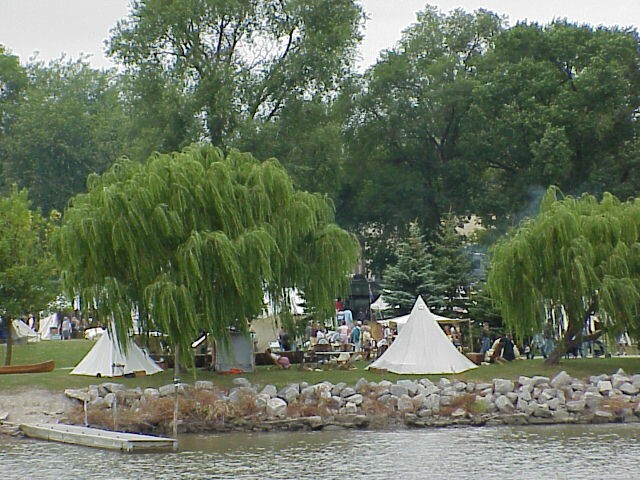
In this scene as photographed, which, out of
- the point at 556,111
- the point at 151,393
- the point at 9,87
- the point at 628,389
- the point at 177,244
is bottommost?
the point at 628,389

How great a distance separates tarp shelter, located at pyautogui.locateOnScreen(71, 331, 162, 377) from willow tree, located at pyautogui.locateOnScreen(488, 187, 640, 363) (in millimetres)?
11050

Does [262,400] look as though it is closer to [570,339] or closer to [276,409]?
[276,409]

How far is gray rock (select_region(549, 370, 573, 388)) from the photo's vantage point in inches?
1275

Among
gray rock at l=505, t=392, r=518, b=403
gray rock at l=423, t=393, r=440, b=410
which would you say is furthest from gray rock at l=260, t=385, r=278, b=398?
gray rock at l=505, t=392, r=518, b=403

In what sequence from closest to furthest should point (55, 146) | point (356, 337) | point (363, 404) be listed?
point (363, 404)
point (356, 337)
point (55, 146)

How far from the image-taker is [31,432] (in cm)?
2828

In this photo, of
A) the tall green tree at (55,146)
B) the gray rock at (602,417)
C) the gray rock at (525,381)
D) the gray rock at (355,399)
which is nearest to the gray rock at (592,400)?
the gray rock at (602,417)

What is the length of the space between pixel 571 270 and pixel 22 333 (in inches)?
893

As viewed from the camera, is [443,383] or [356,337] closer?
[443,383]

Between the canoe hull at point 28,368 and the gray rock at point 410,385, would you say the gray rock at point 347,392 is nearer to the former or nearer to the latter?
the gray rock at point 410,385

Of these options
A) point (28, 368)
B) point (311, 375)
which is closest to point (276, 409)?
point (311, 375)

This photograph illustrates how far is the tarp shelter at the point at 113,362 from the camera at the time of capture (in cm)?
3334

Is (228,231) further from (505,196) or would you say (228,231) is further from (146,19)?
(505,196)

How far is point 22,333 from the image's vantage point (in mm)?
44594
